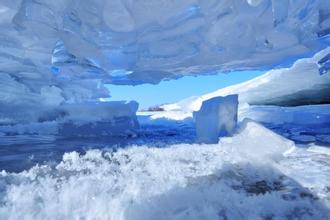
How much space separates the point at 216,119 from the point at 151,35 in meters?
2.24

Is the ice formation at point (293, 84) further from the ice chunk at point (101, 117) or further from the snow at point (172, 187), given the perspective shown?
the snow at point (172, 187)

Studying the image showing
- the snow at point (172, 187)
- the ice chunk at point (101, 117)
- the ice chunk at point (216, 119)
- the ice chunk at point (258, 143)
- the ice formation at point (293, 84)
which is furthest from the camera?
the ice formation at point (293, 84)

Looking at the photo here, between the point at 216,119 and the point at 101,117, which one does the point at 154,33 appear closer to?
the point at 216,119

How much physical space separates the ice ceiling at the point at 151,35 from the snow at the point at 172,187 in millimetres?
2627

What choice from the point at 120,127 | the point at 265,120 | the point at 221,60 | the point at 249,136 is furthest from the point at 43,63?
the point at 265,120

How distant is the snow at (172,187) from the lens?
2049 mm

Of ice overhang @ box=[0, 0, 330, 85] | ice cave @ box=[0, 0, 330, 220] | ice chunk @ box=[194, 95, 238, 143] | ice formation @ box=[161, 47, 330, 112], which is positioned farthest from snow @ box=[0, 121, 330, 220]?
ice formation @ box=[161, 47, 330, 112]

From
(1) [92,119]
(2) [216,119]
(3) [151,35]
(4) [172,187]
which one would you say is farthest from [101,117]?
(4) [172,187]

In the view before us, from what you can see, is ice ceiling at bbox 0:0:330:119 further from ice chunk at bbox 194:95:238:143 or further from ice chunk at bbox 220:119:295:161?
ice chunk at bbox 220:119:295:161

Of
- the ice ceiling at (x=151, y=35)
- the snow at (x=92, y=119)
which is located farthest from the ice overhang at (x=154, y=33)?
the snow at (x=92, y=119)

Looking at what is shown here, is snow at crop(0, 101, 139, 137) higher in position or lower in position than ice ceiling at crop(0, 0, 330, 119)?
lower

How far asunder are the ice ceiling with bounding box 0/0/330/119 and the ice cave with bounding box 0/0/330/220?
30 millimetres

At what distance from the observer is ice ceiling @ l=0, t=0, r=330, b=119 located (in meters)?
5.25

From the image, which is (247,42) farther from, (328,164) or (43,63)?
(43,63)
